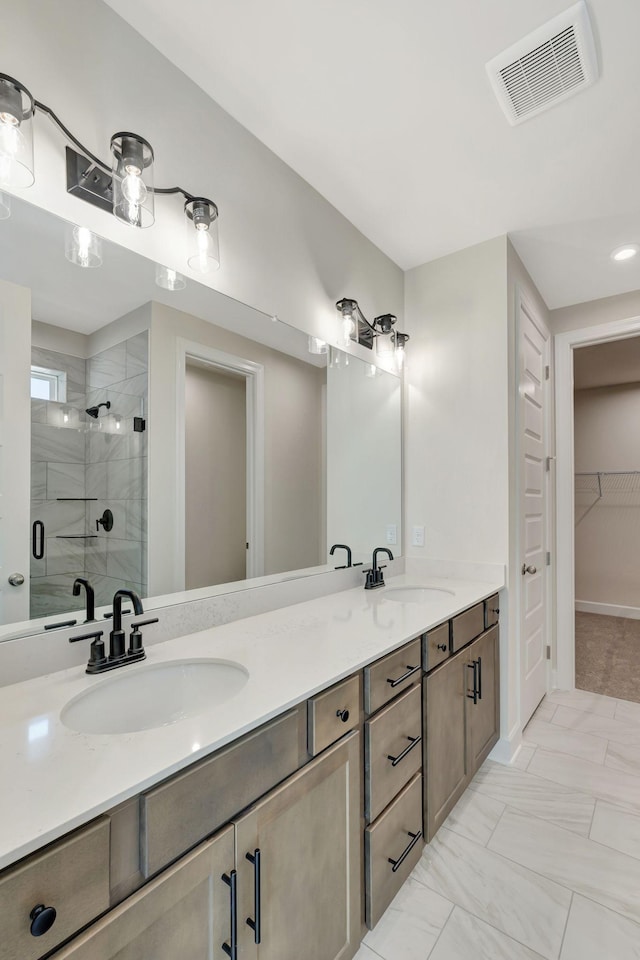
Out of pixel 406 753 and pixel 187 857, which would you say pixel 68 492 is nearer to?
pixel 187 857

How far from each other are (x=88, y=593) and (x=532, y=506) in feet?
7.66

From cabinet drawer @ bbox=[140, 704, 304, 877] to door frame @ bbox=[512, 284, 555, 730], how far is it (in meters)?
1.66

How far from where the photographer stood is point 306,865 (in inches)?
39.8

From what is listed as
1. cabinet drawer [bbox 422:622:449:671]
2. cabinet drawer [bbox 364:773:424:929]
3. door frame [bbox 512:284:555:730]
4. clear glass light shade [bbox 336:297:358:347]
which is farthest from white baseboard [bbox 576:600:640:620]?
clear glass light shade [bbox 336:297:358:347]

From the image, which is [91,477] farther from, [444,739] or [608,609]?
[608,609]

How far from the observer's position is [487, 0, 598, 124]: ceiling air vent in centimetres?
127

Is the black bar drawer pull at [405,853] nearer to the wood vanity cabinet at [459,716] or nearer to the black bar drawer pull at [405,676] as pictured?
the wood vanity cabinet at [459,716]

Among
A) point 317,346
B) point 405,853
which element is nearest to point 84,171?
point 317,346

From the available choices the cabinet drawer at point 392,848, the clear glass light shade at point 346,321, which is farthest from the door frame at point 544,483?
the cabinet drawer at point 392,848

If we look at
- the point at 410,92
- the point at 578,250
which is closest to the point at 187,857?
the point at 410,92

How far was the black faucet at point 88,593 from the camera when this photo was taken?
1.15 metres

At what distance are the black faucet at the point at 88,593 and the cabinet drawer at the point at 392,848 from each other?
934mm

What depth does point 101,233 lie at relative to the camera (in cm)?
123

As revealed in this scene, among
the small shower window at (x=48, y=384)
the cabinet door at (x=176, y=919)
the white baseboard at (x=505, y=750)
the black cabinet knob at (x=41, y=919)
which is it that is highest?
the small shower window at (x=48, y=384)
